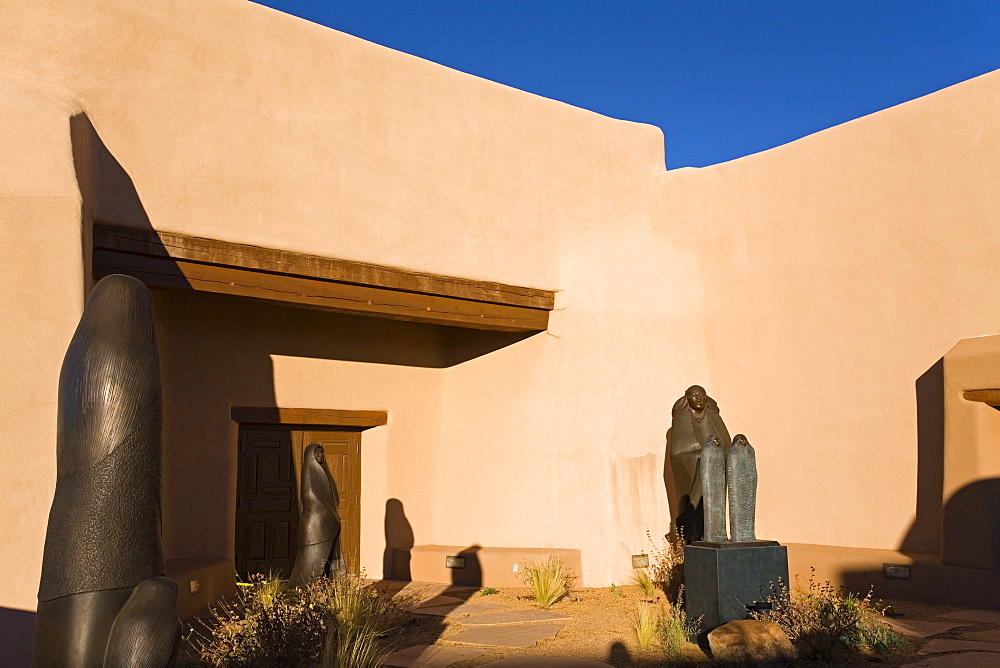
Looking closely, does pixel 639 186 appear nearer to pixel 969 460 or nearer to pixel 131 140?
pixel 969 460

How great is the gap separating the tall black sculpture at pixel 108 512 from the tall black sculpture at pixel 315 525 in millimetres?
4844

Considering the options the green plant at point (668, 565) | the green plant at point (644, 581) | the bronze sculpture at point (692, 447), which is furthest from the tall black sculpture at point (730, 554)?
the green plant at point (644, 581)

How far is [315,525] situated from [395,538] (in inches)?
117

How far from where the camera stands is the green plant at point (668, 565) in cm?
829

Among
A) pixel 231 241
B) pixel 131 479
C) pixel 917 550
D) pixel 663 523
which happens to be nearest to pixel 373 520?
pixel 663 523

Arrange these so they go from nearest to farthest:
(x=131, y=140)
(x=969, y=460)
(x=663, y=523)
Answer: (x=131, y=140) < (x=969, y=460) < (x=663, y=523)

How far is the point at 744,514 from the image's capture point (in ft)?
21.0

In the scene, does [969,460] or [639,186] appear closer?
[969,460]

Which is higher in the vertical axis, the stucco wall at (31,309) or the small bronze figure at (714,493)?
the stucco wall at (31,309)

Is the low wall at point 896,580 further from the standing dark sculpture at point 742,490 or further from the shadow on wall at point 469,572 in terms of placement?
the shadow on wall at point 469,572

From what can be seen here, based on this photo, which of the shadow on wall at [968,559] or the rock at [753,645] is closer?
the rock at [753,645]

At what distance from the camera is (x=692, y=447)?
844 centimetres

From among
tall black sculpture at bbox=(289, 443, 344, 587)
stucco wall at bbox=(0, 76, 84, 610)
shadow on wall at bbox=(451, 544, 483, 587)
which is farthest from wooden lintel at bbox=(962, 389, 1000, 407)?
stucco wall at bbox=(0, 76, 84, 610)

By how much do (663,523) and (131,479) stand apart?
7.75 meters
